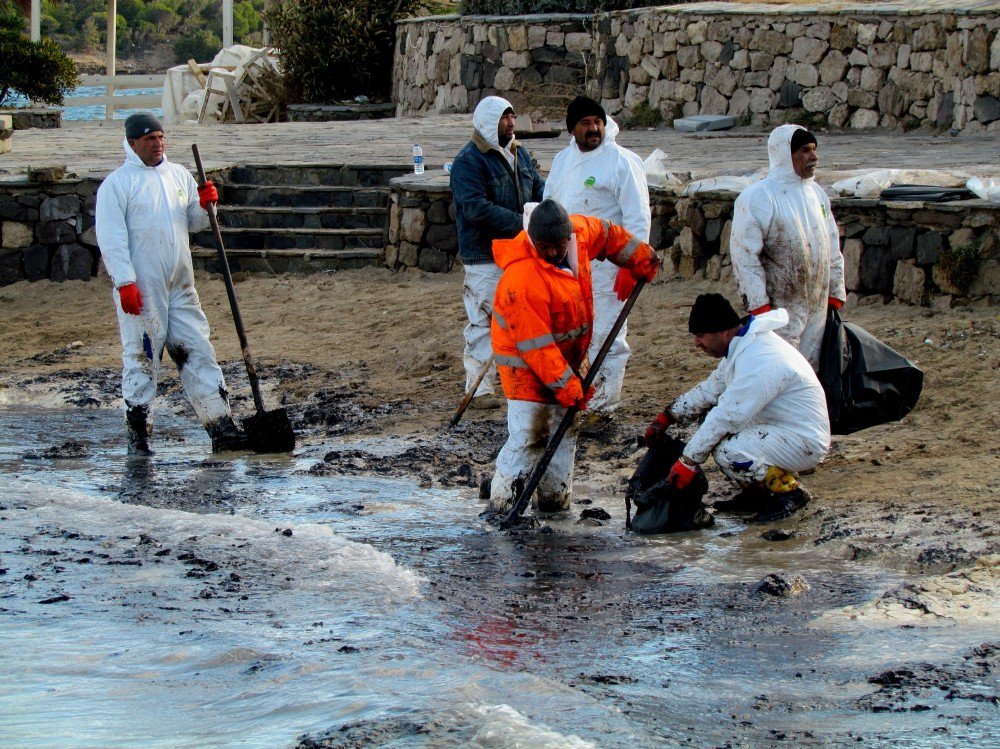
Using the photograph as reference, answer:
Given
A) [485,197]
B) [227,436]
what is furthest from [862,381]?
[227,436]

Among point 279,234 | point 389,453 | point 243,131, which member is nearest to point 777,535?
point 389,453

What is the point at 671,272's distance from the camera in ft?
33.0

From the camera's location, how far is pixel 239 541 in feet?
19.9

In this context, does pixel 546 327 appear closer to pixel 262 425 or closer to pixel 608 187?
pixel 608 187

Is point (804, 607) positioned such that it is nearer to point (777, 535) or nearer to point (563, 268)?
point (777, 535)

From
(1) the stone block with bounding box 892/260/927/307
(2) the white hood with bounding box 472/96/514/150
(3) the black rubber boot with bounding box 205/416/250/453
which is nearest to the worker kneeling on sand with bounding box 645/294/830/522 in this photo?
(2) the white hood with bounding box 472/96/514/150

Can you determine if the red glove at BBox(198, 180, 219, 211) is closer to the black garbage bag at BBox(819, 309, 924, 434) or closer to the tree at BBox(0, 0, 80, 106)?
the black garbage bag at BBox(819, 309, 924, 434)

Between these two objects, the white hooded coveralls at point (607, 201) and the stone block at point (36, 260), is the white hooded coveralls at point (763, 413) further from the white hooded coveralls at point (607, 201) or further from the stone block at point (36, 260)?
the stone block at point (36, 260)

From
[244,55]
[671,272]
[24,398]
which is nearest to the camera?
[24,398]

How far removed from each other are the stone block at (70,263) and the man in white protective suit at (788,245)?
7.35 m

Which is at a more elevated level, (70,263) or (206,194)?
(206,194)

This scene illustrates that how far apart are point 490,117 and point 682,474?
106 inches

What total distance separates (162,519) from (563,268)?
220 cm

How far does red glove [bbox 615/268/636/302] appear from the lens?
6844 mm
